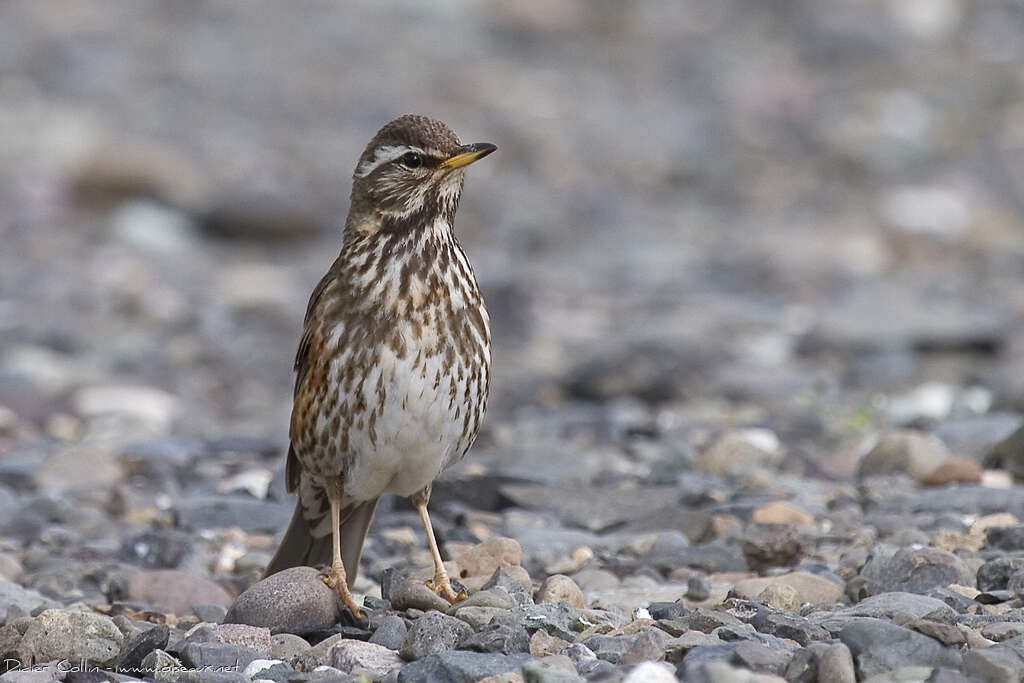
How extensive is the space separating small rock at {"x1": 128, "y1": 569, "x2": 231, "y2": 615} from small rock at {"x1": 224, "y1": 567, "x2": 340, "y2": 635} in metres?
1.02

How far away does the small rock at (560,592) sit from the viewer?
6992mm

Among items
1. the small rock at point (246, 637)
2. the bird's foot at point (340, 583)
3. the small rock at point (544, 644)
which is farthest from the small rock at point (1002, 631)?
the small rock at point (246, 637)

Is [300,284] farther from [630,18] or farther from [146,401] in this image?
[630,18]

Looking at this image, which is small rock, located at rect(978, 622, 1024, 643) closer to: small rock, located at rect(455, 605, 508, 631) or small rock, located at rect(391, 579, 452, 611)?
small rock, located at rect(455, 605, 508, 631)

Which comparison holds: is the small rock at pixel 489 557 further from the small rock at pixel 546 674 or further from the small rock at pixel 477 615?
the small rock at pixel 546 674

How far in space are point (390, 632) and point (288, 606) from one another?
49 cm

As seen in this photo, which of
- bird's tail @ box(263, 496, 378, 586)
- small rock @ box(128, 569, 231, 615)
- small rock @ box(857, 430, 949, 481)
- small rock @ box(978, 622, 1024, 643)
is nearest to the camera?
small rock @ box(978, 622, 1024, 643)

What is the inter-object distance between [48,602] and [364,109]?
62.3ft

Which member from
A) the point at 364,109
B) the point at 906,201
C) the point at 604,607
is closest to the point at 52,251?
the point at 364,109

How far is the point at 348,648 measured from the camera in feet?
20.9

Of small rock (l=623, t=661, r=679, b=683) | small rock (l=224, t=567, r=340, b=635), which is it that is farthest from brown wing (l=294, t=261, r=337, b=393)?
small rock (l=623, t=661, r=679, b=683)

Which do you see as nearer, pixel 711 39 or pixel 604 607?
pixel 604 607

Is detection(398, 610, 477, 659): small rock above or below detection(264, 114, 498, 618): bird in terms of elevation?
below

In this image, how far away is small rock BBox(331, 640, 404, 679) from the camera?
6211 mm
